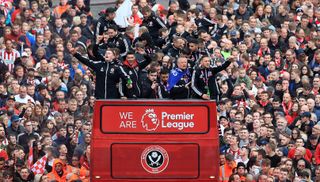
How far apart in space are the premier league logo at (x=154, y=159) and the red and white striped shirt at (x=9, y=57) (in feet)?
27.6

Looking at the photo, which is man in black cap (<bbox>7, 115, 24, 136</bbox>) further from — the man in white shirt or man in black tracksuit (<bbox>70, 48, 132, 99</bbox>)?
man in black tracksuit (<bbox>70, 48, 132, 99</bbox>)

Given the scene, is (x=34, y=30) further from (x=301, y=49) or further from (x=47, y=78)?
(x=301, y=49)

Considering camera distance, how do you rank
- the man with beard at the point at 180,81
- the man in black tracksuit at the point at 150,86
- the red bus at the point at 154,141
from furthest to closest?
the man in black tracksuit at the point at 150,86 → the man with beard at the point at 180,81 → the red bus at the point at 154,141

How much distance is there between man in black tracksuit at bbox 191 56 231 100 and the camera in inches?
1065

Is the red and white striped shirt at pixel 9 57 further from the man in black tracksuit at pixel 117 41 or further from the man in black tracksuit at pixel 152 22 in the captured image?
the man in black tracksuit at pixel 152 22

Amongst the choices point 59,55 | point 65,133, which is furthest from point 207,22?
point 65,133

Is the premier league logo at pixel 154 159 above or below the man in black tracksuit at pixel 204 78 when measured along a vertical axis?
below

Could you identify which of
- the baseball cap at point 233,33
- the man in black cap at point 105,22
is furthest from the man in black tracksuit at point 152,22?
the baseball cap at point 233,33

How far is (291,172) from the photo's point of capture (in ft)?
93.9

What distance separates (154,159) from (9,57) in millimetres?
8788

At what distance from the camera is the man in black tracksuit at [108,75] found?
27016 millimetres

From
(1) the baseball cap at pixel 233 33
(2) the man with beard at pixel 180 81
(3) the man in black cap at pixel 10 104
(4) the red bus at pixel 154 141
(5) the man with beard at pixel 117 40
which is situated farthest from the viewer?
(1) the baseball cap at pixel 233 33

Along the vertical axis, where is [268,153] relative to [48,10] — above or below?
below

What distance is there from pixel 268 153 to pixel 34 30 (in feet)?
25.4
